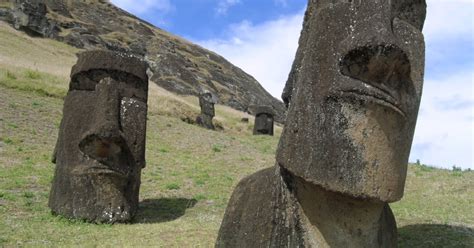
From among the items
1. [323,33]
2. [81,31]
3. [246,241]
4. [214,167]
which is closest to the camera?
[323,33]

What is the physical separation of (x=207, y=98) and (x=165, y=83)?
2346 centimetres

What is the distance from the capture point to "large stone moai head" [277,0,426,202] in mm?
3984

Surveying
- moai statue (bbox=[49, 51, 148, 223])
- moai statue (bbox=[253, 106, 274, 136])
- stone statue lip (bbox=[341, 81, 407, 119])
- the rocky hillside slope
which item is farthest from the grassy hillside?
the rocky hillside slope

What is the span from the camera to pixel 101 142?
31.6ft

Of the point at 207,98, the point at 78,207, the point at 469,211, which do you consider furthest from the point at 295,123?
the point at 207,98

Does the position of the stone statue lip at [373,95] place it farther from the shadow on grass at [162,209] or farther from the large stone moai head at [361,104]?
the shadow on grass at [162,209]

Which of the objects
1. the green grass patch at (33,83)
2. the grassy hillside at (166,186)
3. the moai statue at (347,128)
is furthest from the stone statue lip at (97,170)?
the green grass patch at (33,83)

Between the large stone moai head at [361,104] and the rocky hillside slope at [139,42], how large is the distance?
45.1 m

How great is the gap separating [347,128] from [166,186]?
10.1 meters

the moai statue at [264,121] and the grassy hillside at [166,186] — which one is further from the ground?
the moai statue at [264,121]

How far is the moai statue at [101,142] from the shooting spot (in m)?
9.60

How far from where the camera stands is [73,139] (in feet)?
32.9

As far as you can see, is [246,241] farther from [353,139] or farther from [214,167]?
[214,167]

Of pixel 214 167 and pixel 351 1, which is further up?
pixel 351 1
